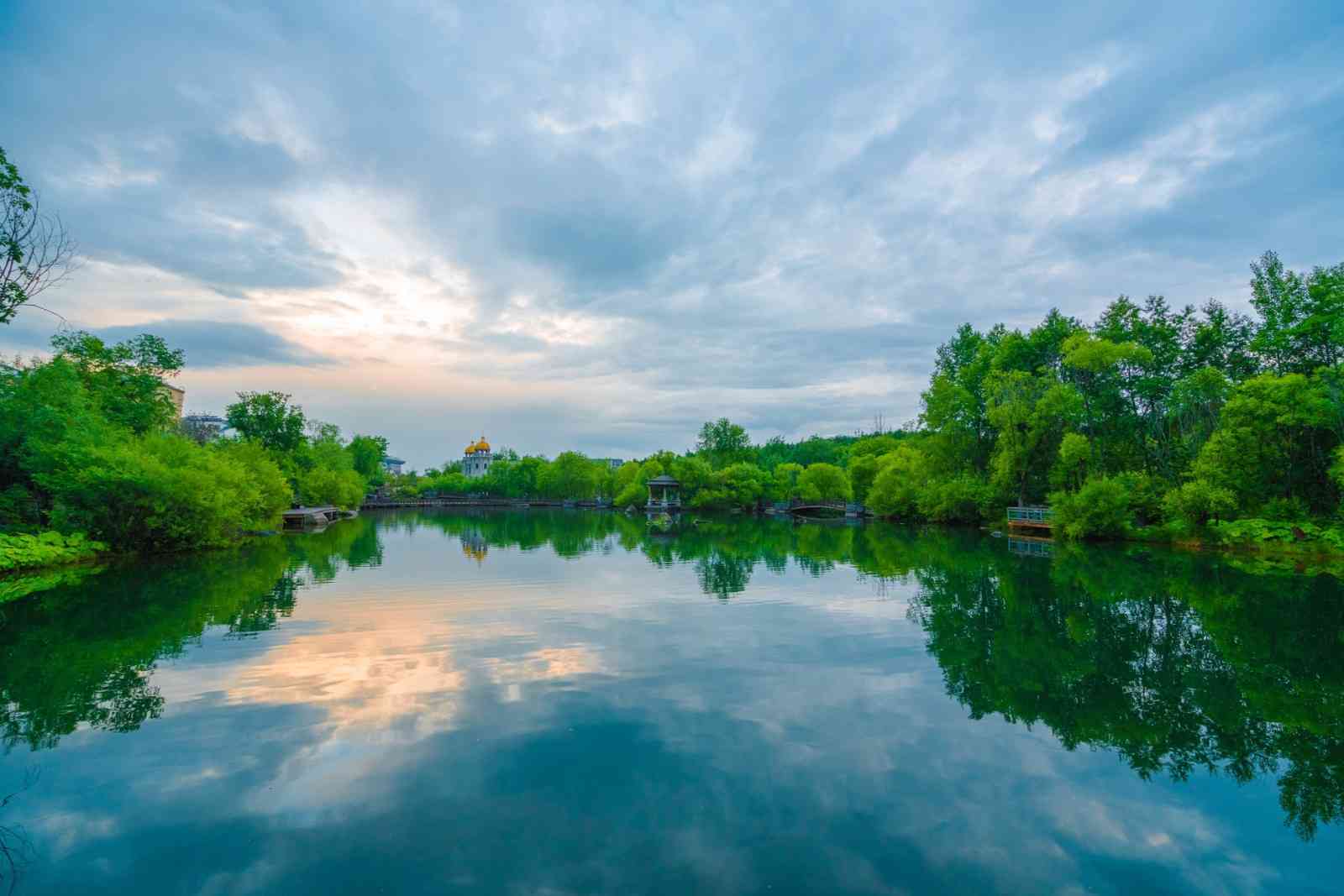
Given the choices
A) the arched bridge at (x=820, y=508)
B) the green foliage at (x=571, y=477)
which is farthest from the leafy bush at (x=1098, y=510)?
the green foliage at (x=571, y=477)

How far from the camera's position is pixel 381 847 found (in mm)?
5234

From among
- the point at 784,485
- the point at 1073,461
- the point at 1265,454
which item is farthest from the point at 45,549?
the point at 784,485

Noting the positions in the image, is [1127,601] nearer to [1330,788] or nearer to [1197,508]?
[1330,788]

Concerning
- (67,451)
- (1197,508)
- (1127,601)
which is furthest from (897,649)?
(67,451)

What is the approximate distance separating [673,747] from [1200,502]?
31170 mm

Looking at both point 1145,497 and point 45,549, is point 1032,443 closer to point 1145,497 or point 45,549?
point 1145,497

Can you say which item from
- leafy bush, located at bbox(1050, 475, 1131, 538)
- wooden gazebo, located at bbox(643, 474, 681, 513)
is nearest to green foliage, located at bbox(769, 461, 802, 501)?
wooden gazebo, located at bbox(643, 474, 681, 513)

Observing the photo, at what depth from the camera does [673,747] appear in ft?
23.8

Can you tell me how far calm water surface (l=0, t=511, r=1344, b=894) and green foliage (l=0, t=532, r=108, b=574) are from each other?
7.11 meters

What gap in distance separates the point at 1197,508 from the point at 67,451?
44725 millimetres

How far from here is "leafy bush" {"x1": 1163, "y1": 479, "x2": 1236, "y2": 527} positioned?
91.4ft

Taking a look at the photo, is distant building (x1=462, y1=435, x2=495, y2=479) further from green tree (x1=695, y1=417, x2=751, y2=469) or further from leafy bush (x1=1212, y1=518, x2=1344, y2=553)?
leafy bush (x1=1212, y1=518, x2=1344, y2=553)

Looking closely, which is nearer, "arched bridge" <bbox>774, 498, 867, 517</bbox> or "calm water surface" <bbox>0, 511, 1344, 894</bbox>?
"calm water surface" <bbox>0, 511, 1344, 894</bbox>

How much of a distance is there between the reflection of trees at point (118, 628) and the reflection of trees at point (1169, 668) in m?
11.6
